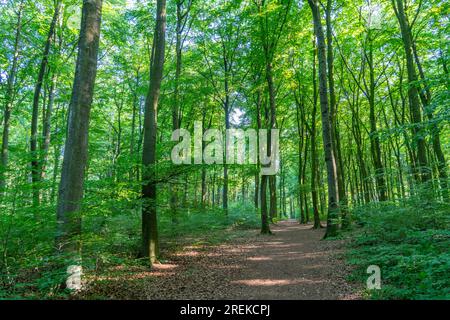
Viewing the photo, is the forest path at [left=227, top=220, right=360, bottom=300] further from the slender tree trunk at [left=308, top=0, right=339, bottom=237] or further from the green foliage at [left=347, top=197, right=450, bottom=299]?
the slender tree trunk at [left=308, top=0, right=339, bottom=237]

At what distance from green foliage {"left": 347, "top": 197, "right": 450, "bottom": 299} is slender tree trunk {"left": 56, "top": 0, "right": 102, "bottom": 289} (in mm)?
5748

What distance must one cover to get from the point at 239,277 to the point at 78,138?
5.05 m

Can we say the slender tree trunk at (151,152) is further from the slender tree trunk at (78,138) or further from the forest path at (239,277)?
the slender tree trunk at (78,138)

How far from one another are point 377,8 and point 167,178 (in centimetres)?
1626

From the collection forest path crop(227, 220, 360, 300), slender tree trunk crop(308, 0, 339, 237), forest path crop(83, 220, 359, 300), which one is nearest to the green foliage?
forest path crop(227, 220, 360, 300)

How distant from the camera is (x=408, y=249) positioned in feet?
18.2

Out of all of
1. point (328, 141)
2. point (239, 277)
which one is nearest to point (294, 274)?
point (239, 277)

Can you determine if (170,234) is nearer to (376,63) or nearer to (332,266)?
(332,266)

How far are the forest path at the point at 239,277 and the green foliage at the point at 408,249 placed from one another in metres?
0.71

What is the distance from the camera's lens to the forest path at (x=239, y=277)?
5.55m

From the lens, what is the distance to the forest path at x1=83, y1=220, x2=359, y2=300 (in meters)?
5.55

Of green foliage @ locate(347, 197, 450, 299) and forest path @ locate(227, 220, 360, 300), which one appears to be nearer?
green foliage @ locate(347, 197, 450, 299)

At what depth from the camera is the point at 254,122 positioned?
23.8 m

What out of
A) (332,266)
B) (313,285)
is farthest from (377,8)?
(313,285)
